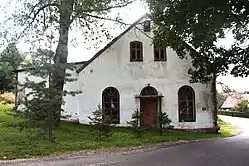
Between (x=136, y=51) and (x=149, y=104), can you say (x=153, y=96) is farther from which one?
(x=136, y=51)

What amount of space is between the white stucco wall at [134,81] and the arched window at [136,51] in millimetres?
248

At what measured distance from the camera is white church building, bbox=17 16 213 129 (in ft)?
81.5

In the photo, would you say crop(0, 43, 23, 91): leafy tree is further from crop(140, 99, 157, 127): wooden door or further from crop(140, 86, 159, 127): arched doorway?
crop(140, 99, 157, 127): wooden door

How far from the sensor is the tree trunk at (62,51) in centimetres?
1570

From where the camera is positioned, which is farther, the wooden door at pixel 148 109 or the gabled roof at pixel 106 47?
the wooden door at pixel 148 109

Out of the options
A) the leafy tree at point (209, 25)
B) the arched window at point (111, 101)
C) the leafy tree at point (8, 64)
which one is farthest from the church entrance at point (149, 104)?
the leafy tree at point (8, 64)

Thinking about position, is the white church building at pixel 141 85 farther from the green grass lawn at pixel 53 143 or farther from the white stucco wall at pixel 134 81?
the green grass lawn at pixel 53 143

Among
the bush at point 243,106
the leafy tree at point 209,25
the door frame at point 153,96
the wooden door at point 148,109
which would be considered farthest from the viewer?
the bush at point 243,106

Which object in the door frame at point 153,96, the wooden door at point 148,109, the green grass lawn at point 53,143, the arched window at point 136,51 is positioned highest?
the arched window at point 136,51

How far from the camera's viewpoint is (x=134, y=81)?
2495 cm

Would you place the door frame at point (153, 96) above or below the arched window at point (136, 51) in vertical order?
below

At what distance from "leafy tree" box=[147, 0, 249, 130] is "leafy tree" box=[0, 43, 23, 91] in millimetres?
7514

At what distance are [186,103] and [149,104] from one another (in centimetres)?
251

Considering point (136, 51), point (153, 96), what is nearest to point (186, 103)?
point (153, 96)
